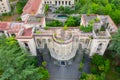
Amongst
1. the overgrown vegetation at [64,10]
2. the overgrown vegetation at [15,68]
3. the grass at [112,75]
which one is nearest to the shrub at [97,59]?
the grass at [112,75]

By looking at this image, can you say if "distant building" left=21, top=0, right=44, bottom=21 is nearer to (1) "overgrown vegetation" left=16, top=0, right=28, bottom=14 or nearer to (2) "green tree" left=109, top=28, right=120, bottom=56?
(1) "overgrown vegetation" left=16, top=0, right=28, bottom=14

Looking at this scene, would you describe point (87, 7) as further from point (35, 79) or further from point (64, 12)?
point (35, 79)

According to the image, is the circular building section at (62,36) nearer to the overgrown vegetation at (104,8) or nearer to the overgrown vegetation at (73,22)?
the overgrown vegetation at (73,22)

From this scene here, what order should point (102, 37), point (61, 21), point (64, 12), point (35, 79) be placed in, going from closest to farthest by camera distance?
point (35, 79), point (102, 37), point (61, 21), point (64, 12)

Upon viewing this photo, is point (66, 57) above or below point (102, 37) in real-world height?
below

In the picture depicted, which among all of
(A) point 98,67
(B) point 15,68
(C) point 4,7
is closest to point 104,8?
(A) point 98,67

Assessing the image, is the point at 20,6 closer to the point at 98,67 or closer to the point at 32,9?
the point at 32,9

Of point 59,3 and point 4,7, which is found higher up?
point 4,7

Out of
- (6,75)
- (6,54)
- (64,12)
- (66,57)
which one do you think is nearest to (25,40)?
(6,54)
